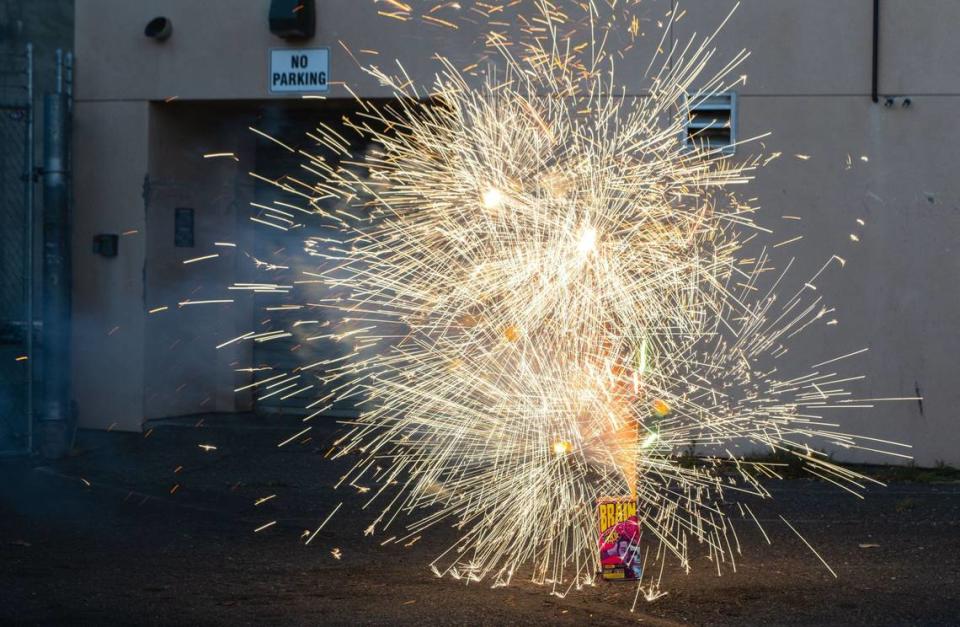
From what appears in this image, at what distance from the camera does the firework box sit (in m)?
5.99

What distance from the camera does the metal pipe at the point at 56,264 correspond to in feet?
32.1

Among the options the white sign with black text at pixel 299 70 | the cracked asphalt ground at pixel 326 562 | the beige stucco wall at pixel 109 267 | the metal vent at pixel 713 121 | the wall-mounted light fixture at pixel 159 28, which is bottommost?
the cracked asphalt ground at pixel 326 562

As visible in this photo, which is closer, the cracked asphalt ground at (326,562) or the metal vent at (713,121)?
the cracked asphalt ground at (326,562)

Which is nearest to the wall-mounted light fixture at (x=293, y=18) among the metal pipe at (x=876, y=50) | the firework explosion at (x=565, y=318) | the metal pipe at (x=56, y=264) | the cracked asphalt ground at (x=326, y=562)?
the firework explosion at (x=565, y=318)

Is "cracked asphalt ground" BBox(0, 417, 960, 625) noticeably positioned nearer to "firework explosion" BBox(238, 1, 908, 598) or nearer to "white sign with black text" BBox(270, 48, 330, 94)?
"firework explosion" BBox(238, 1, 908, 598)

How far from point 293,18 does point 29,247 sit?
112 inches

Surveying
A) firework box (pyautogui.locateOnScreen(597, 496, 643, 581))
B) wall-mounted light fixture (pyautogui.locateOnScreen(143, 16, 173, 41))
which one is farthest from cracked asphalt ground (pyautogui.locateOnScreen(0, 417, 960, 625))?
wall-mounted light fixture (pyautogui.locateOnScreen(143, 16, 173, 41))

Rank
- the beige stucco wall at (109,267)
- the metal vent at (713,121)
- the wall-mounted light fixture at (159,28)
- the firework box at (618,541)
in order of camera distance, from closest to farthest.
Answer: the firework box at (618,541) < the metal vent at (713,121) < the wall-mounted light fixture at (159,28) < the beige stucco wall at (109,267)

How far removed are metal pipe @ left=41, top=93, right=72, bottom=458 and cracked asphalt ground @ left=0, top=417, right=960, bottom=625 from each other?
69cm

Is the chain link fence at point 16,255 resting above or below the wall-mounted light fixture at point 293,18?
below

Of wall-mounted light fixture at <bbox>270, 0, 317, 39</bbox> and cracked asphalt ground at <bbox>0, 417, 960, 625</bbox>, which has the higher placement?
wall-mounted light fixture at <bbox>270, 0, 317, 39</bbox>

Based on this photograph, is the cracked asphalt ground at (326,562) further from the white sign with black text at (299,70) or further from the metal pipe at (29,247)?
the white sign with black text at (299,70)

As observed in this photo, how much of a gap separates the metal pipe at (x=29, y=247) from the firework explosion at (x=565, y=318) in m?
2.38

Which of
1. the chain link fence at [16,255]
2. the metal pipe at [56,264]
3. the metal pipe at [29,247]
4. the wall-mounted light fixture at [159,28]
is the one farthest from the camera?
the wall-mounted light fixture at [159,28]
